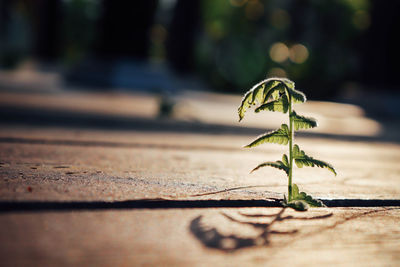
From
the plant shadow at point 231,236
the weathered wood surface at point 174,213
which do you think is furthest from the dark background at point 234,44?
the plant shadow at point 231,236

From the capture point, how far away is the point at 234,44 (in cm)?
1339

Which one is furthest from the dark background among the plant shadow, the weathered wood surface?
the plant shadow

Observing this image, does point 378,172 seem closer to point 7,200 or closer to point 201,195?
point 201,195

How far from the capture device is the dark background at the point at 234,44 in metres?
7.59

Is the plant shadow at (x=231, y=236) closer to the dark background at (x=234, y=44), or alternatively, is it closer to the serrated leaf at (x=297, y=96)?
the serrated leaf at (x=297, y=96)

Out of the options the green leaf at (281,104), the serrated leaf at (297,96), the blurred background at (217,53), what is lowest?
the green leaf at (281,104)

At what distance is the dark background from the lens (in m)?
7.59

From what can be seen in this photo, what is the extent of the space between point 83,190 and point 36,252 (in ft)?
1.22

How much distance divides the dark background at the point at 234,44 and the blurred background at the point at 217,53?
22mm

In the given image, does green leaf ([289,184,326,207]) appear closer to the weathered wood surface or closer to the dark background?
the weathered wood surface

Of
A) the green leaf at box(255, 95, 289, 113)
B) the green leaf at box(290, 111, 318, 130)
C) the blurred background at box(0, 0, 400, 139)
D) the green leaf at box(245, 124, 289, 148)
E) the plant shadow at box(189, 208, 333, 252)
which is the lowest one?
the plant shadow at box(189, 208, 333, 252)

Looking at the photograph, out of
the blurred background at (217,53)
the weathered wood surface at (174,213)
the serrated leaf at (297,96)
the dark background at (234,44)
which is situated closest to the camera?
the weathered wood surface at (174,213)

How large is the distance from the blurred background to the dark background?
22 mm

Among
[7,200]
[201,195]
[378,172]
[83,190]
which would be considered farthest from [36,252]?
[378,172]
